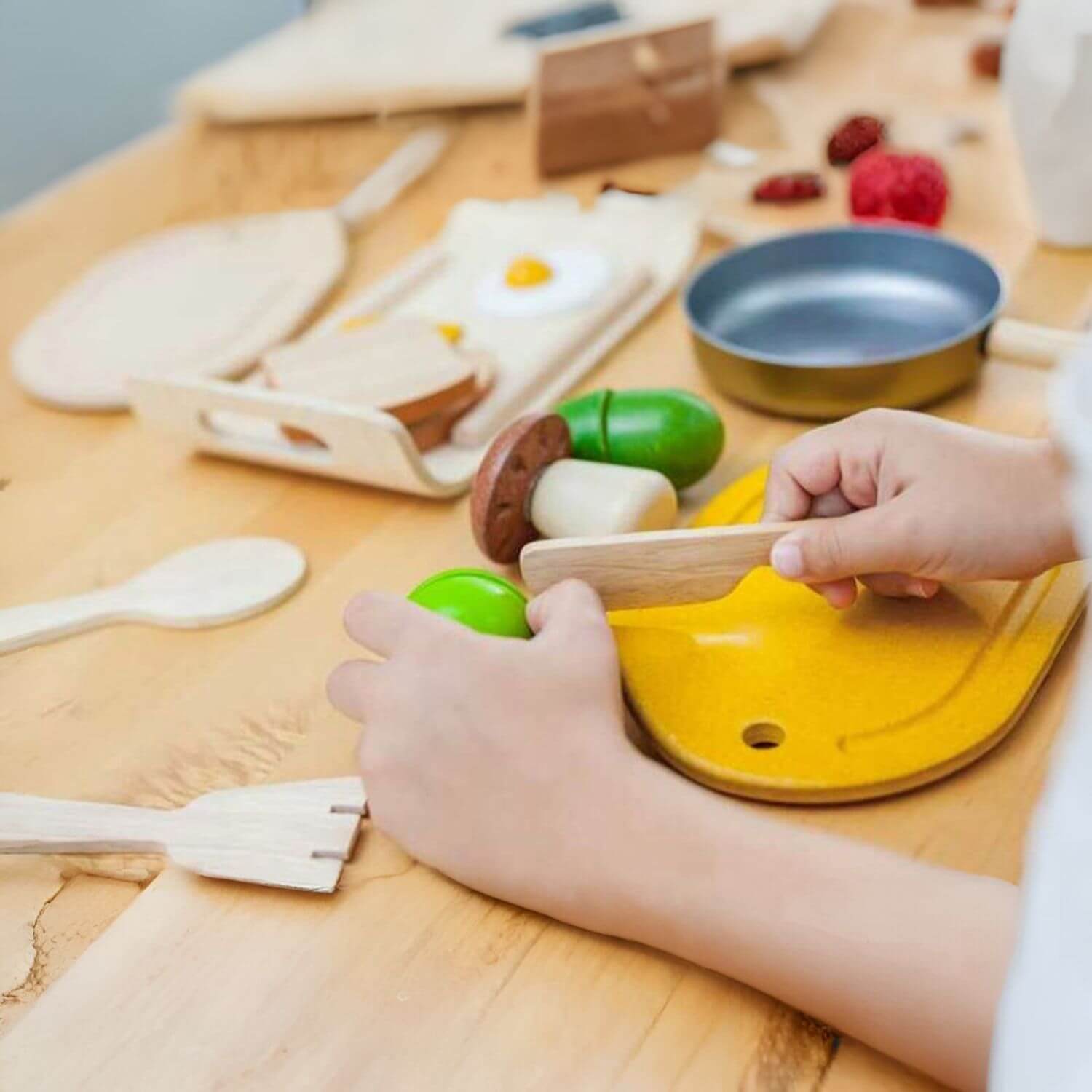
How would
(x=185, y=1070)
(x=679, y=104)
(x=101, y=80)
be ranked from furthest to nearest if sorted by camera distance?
1. (x=101, y=80)
2. (x=679, y=104)
3. (x=185, y=1070)

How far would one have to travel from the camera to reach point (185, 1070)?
47cm

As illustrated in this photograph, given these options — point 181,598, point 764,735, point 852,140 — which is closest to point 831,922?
point 764,735

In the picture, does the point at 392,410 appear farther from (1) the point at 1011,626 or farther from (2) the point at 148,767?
(1) the point at 1011,626

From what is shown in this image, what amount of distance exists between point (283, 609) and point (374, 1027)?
0.27m

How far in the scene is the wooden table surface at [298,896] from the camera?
47cm

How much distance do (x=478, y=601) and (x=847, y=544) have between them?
0.16 m

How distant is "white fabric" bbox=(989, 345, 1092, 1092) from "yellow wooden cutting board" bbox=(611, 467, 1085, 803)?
0.21 metres

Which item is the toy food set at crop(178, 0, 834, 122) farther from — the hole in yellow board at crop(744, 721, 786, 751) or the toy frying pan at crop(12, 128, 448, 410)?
the hole in yellow board at crop(744, 721, 786, 751)

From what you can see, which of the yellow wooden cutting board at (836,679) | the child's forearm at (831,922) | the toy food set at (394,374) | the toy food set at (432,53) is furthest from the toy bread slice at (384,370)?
the toy food set at (432,53)

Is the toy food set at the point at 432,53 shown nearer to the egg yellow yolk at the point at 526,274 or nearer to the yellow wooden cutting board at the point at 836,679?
the egg yellow yolk at the point at 526,274

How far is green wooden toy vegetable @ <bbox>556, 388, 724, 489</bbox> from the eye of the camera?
71cm

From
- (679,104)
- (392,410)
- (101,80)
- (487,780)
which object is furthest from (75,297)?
(101,80)

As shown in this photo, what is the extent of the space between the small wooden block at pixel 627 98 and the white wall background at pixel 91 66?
784 mm

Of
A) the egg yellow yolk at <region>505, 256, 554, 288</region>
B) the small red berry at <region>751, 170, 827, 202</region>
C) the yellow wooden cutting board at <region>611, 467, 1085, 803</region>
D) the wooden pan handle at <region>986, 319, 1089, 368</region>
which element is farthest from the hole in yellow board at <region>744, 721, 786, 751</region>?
the small red berry at <region>751, 170, 827, 202</region>
